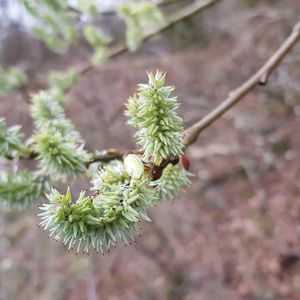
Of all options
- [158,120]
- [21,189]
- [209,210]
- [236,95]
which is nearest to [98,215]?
[158,120]

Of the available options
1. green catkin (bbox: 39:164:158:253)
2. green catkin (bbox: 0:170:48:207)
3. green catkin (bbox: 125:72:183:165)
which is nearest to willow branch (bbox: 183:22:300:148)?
green catkin (bbox: 125:72:183:165)

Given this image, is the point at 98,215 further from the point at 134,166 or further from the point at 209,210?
the point at 209,210

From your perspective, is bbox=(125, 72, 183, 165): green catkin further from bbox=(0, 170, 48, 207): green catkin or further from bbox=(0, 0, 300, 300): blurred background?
bbox=(0, 0, 300, 300): blurred background

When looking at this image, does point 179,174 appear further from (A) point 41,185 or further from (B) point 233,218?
(B) point 233,218

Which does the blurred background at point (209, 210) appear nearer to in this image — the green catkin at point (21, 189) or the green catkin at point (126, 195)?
the green catkin at point (21, 189)

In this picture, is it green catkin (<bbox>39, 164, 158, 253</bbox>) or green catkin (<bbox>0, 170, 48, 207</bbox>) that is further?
green catkin (<bbox>0, 170, 48, 207</bbox>)

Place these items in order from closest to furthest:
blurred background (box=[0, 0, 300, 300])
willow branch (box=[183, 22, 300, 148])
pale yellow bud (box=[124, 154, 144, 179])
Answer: pale yellow bud (box=[124, 154, 144, 179]) → willow branch (box=[183, 22, 300, 148]) → blurred background (box=[0, 0, 300, 300])
